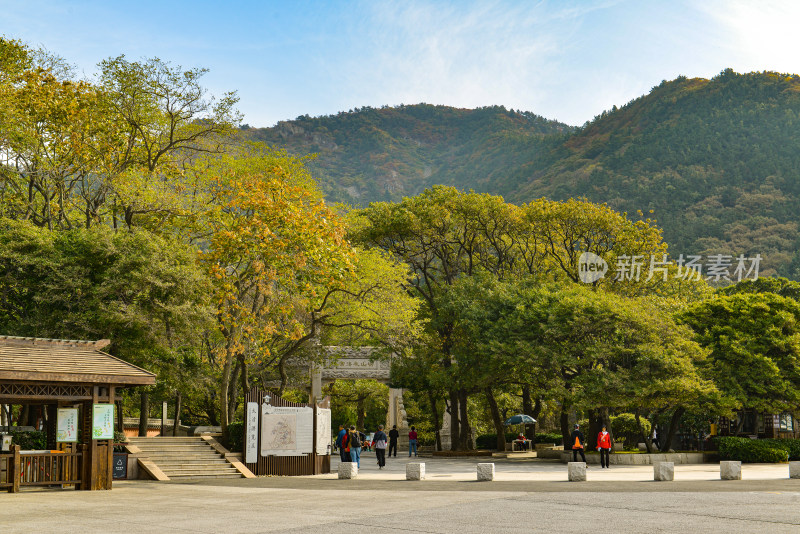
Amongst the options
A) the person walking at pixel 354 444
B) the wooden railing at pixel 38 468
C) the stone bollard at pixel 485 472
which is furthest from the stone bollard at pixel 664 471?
the wooden railing at pixel 38 468

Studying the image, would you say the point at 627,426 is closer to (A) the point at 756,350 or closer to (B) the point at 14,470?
(A) the point at 756,350

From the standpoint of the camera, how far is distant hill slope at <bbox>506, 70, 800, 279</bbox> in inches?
2859

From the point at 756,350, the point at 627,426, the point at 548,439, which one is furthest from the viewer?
the point at 548,439

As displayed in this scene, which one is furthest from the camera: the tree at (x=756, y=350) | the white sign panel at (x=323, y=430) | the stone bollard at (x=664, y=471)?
the tree at (x=756, y=350)

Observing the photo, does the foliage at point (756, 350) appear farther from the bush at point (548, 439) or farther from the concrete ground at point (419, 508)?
the concrete ground at point (419, 508)

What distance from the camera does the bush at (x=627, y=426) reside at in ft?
135

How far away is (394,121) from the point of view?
168m

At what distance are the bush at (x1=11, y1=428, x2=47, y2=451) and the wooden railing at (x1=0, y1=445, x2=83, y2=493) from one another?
385 cm

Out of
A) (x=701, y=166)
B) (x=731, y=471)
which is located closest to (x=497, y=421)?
(x=731, y=471)

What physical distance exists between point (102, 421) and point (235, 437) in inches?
279

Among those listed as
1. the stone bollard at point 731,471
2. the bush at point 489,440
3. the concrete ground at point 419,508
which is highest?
the concrete ground at point 419,508

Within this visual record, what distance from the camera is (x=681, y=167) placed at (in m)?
85.4

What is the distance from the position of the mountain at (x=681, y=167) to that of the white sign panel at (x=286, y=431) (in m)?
36.2

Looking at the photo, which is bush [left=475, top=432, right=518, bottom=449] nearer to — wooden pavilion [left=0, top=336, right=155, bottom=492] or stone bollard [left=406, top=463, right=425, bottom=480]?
stone bollard [left=406, top=463, right=425, bottom=480]
